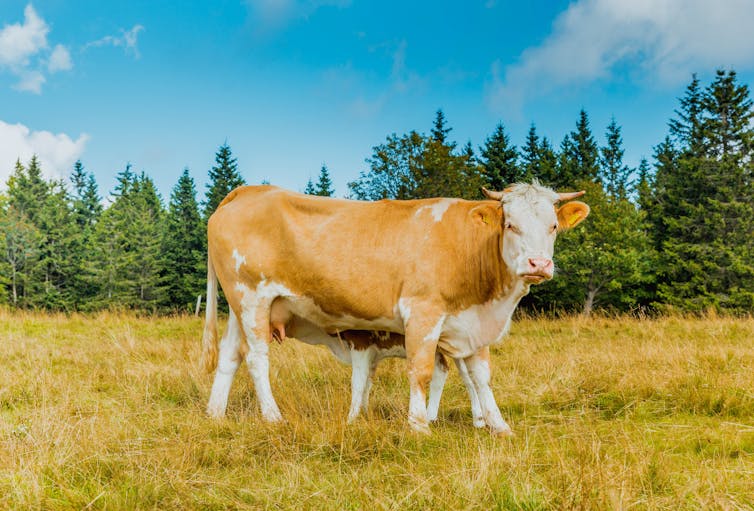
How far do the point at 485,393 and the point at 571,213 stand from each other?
1.84 m

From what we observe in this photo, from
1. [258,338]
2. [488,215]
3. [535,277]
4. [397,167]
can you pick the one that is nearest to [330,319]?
[258,338]

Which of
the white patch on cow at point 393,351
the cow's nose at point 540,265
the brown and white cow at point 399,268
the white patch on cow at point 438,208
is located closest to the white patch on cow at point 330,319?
the brown and white cow at point 399,268

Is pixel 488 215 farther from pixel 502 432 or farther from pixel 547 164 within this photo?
pixel 547 164

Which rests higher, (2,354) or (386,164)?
(386,164)

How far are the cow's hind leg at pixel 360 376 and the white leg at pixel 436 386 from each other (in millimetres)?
638

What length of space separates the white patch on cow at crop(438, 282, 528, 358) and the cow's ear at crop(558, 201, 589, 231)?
2.48 feet

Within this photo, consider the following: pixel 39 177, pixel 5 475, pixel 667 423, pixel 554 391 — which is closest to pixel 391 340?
pixel 554 391

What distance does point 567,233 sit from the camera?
100 ft

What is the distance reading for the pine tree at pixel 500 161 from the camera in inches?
1532

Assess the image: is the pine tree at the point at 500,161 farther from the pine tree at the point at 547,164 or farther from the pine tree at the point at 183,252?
the pine tree at the point at 183,252

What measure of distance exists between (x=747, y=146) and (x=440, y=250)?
3438 centimetres

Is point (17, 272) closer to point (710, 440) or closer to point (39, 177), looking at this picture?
point (39, 177)

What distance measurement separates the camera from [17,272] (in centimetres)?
4297

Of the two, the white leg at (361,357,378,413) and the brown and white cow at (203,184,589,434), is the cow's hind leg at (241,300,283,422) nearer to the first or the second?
the brown and white cow at (203,184,589,434)
